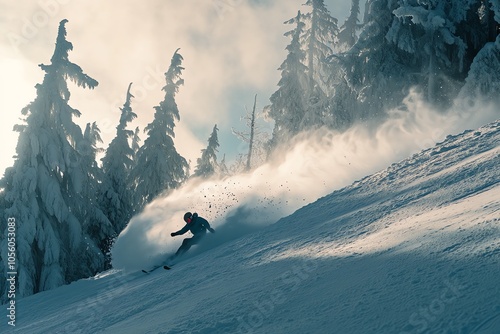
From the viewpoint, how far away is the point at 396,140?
15.2 m

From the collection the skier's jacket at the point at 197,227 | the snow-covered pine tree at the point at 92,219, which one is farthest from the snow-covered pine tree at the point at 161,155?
the skier's jacket at the point at 197,227

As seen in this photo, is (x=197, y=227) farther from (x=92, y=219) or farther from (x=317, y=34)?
(x=317, y=34)

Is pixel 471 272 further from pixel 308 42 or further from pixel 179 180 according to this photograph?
pixel 308 42

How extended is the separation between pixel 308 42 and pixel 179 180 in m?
15.0

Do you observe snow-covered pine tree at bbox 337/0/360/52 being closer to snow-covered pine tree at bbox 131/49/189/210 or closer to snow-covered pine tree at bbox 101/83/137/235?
snow-covered pine tree at bbox 131/49/189/210

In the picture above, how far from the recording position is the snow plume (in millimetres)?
11711

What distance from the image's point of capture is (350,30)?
1241 inches

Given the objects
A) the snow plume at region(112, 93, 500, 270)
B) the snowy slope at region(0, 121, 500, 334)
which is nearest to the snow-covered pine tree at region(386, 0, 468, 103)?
the snow plume at region(112, 93, 500, 270)

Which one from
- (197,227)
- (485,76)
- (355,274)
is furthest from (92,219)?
(355,274)

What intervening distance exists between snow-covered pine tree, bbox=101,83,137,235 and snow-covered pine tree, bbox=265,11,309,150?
11.3m

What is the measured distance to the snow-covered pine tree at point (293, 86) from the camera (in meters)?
32.1

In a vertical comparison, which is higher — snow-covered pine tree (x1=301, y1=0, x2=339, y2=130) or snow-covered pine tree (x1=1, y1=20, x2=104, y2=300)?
snow-covered pine tree (x1=301, y1=0, x2=339, y2=130)

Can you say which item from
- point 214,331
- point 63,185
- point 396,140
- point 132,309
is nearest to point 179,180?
point 63,185

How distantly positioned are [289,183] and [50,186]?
38.8 ft
